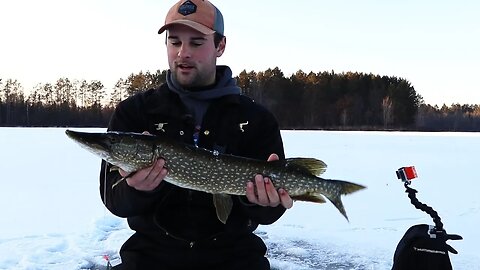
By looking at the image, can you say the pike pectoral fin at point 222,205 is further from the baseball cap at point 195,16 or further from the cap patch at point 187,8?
the cap patch at point 187,8

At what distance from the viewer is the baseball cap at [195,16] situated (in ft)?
7.64

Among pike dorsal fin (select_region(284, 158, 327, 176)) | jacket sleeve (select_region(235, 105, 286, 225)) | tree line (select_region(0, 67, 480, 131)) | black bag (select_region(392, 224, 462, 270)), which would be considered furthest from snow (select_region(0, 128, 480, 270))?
tree line (select_region(0, 67, 480, 131))

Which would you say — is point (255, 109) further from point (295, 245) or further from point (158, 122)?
point (295, 245)

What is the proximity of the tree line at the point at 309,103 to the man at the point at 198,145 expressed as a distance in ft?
150

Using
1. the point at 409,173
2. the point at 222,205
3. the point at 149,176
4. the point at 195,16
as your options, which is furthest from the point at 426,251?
the point at 195,16

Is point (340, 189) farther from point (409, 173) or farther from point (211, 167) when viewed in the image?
point (409, 173)

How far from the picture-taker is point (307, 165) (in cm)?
225

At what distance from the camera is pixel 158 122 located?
2375mm

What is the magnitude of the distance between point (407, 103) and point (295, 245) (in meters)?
50.0

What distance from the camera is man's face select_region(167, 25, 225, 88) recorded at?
237cm

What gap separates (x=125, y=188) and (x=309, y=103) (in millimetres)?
50998

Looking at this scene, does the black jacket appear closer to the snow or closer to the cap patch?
the cap patch

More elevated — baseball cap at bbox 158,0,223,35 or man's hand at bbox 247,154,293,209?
baseball cap at bbox 158,0,223,35

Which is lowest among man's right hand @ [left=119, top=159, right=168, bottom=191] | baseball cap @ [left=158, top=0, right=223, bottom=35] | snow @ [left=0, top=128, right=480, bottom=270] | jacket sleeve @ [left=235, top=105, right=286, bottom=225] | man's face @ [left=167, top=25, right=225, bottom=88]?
snow @ [left=0, top=128, right=480, bottom=270]
